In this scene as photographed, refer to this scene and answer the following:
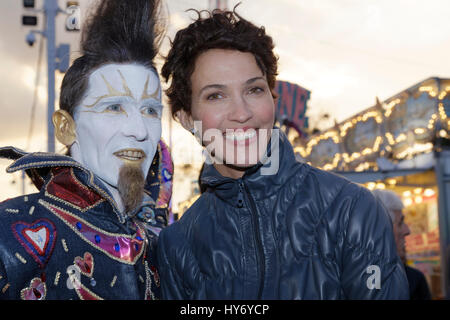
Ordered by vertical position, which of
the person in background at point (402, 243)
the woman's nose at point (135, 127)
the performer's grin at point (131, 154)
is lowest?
the person in background at point (402, 243)

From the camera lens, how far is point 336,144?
12000 millimetres

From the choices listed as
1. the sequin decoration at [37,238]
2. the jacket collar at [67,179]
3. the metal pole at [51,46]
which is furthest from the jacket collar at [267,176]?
the metal pole at [51,46]

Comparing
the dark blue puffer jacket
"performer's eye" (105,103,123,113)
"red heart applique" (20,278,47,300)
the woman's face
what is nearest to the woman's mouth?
the woman's face

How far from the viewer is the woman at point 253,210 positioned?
1.96 m

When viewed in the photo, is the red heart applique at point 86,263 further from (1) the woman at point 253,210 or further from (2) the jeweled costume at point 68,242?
(1) the woman at point 253,210

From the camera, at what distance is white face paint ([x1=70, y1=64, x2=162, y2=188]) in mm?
2529

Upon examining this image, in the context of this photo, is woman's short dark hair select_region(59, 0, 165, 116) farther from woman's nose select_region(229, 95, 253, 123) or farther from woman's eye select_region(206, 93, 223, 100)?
woman's nose select_region(229, 95, 253, 123)

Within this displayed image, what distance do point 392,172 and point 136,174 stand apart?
733cm

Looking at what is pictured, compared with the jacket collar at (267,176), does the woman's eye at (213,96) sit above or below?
above

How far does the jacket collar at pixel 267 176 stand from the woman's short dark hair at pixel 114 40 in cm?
88

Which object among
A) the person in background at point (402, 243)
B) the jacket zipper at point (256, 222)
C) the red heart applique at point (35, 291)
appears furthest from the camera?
the person in background at point (402, 243)

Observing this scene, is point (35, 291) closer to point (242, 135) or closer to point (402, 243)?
point (242, 135)

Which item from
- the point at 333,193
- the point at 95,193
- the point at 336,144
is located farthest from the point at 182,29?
the point at 336,144

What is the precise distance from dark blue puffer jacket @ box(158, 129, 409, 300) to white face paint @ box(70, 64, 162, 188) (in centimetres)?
52
